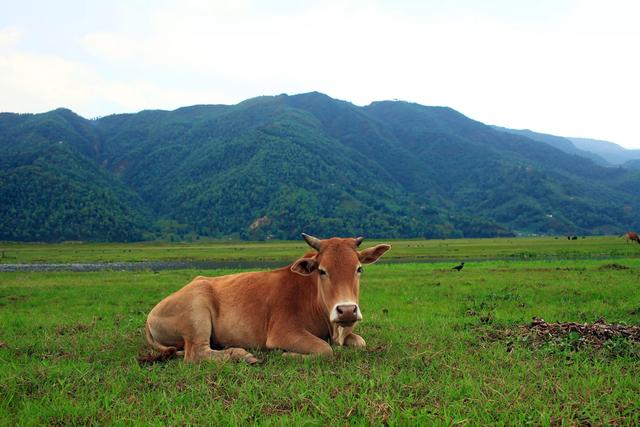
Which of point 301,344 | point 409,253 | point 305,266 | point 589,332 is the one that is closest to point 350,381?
point 301,344

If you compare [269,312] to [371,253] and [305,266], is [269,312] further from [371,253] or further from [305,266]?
[371,253]

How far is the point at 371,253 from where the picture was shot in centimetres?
780

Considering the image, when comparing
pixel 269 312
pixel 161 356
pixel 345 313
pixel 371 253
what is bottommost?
pixel 161 356

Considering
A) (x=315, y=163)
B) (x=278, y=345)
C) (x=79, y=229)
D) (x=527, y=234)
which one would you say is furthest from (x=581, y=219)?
(x=278, y=345)

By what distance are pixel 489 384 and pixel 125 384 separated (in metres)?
4.44

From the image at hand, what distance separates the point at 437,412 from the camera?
447cm

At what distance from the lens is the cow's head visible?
623 centimetres

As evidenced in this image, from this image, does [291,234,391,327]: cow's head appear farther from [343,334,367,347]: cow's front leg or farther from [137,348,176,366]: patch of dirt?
[137,348,176,366]: patch of dirt

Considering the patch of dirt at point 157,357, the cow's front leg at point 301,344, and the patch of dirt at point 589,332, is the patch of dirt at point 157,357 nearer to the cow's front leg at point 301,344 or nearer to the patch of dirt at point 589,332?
the cow's front leg at point 301,344

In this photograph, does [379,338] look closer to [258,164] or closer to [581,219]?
[258,164]

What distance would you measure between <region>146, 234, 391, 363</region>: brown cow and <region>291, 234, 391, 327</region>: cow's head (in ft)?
0.05

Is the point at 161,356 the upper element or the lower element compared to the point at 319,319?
lower

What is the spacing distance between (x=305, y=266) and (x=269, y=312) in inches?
44.6

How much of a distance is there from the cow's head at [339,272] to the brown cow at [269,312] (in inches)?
0.6
